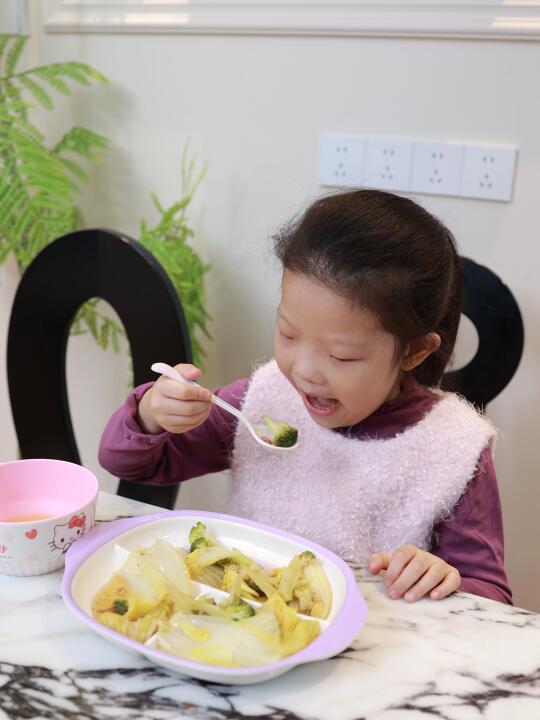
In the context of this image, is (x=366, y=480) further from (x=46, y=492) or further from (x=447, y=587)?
(x=46, y=492)

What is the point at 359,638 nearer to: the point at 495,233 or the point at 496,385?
the point at 496,385

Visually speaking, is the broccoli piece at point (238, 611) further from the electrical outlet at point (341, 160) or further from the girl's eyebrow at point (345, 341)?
the electrical outlet at point (341, 160)

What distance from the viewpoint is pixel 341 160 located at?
5.41 ft

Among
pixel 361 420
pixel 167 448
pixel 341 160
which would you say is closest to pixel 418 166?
pixel 341 160

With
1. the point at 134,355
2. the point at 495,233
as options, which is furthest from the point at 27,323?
the point at 495,233

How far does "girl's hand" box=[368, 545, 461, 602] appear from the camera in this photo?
0.83m

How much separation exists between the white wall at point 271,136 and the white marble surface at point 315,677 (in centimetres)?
89

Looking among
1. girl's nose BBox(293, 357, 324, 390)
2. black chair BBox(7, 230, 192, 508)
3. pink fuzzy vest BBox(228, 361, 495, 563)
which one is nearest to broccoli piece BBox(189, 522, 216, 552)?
girl's nose BBox(293, 357, 324, 390)

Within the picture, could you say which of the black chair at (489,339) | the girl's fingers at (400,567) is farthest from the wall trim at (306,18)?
the girl's fingers at (400,567)

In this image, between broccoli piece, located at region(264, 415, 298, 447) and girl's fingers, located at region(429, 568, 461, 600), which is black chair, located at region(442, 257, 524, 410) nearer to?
broccoli piece, located at region(264, 415, 298, 447)

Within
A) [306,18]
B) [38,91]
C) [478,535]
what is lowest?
[478,535]

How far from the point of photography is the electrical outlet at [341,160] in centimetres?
163

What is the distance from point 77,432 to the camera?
223 cm

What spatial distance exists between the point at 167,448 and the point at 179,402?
0.77ft
